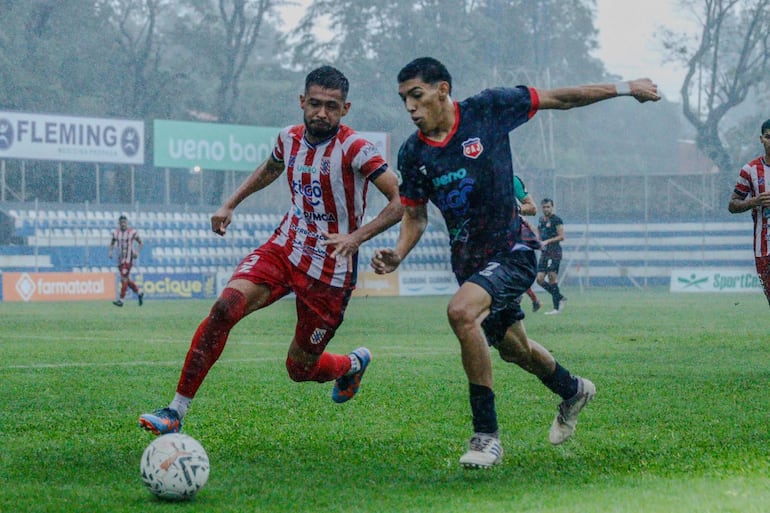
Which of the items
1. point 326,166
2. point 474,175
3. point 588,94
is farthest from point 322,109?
point 588,94

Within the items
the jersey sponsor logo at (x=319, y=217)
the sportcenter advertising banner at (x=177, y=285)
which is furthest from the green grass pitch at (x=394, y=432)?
the sportcenter advertising banner at (x=177, y=285)

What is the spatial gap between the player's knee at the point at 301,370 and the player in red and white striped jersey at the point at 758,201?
463cm

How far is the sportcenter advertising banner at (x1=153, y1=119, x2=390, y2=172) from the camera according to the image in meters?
39.8

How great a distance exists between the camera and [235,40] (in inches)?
2015

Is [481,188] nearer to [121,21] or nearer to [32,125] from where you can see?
[32,125]

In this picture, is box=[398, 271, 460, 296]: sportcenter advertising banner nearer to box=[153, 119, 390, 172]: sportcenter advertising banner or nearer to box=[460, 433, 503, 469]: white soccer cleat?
box=[153, 119, 390, 172]: sportcenter advertising banner

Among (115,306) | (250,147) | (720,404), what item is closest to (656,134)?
(250,147)

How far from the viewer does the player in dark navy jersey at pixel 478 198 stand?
249 inches

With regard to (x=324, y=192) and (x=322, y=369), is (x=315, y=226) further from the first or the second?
(x=322, y=369)

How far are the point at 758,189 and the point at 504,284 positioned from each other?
514cm

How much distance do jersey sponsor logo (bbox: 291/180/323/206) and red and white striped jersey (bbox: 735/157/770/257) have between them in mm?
4992

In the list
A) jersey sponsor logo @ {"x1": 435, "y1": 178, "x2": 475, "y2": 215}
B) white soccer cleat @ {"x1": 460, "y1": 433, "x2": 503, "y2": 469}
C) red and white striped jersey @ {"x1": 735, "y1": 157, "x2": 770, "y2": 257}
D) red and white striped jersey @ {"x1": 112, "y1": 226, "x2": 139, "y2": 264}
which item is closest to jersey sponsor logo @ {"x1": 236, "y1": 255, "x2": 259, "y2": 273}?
jersey sponsor logo @ {"x1": 435, "y1": 178, "x2": 475, "y2": 215}

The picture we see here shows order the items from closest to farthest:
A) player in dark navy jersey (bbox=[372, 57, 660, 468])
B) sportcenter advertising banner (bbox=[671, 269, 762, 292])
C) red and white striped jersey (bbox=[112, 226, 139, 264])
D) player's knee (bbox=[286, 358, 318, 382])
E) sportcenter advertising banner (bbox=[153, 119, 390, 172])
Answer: player in dark navy jersey (bbox=[372, 57, 660, 468]), player's knee (bbox=[286, 358, 318, 382]), red and white striped jersey (bbox=[112, 226, 139, 264]), sportcenter advertising banner (bbox=[671, 269, 762, 292]), sportcenter advertising banner (bbox=[153, 119, 390, 172])

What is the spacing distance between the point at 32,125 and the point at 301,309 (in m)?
30.9
